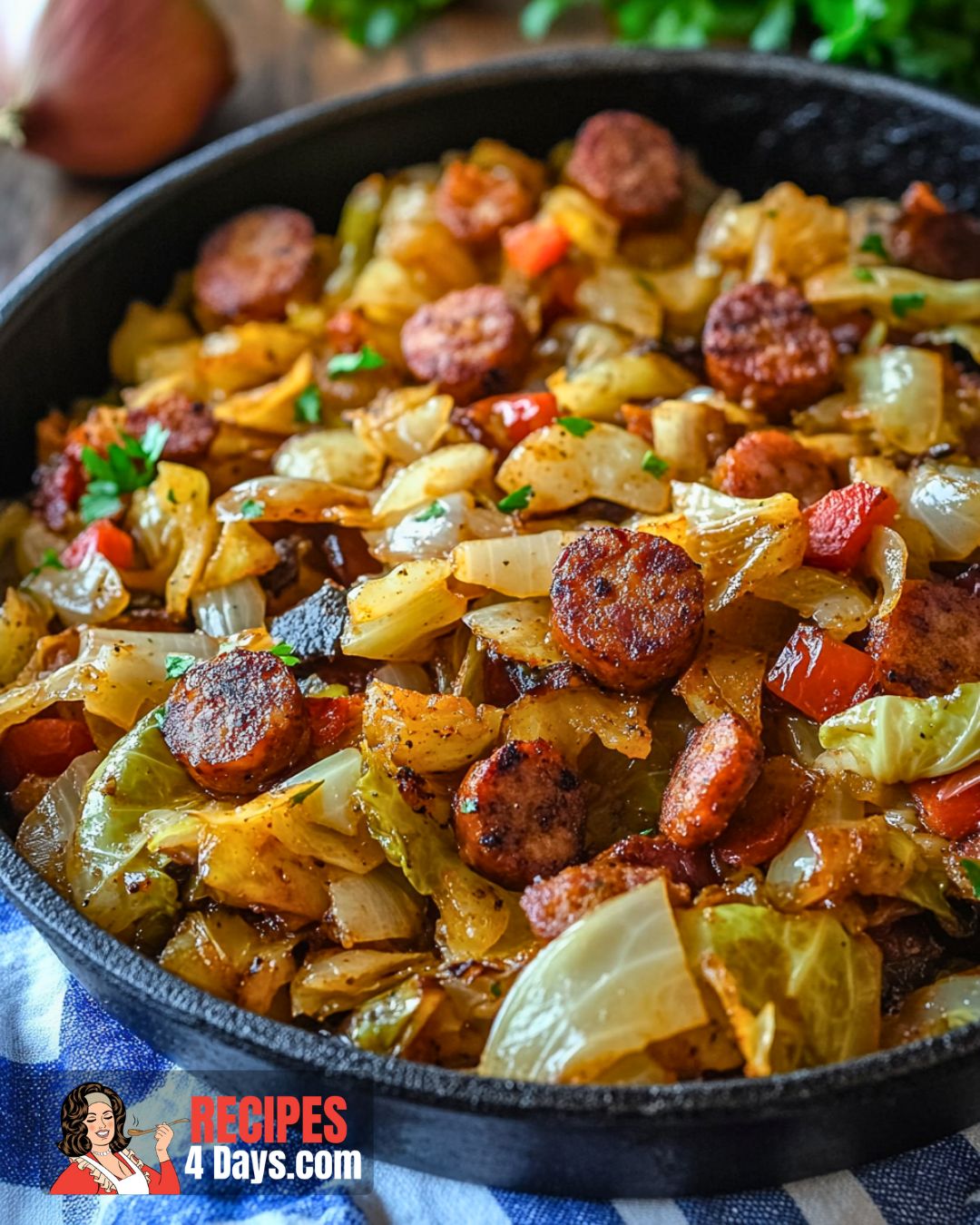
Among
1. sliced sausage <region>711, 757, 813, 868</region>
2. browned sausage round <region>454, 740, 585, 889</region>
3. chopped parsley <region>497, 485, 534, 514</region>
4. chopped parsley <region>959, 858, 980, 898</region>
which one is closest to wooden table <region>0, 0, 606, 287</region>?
chopped parsley <region>497, 485, 534, 514</region>

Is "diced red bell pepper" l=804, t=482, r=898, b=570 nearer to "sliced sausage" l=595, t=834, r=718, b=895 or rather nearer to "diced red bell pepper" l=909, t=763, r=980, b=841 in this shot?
"diced red bell pepper" l=909, t=763, r=980, b=841

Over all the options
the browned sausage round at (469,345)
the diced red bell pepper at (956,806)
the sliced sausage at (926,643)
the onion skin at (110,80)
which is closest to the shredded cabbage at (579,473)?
the browned sausage round at (469,345)

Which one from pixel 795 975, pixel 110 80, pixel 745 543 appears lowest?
pixel 795 975

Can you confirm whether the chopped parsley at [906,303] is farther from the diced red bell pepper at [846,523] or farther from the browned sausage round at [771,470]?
the diced red bell pepper at [846,523]

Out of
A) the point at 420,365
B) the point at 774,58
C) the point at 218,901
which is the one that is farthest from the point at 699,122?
Result: the point at 218,901

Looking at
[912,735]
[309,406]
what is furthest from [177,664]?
[912,735]

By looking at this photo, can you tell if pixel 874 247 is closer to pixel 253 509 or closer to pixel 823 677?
pixel 823 677

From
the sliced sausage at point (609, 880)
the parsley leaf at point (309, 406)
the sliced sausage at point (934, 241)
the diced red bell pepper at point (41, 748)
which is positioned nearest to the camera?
the sliced sausage at point (609, 880)
